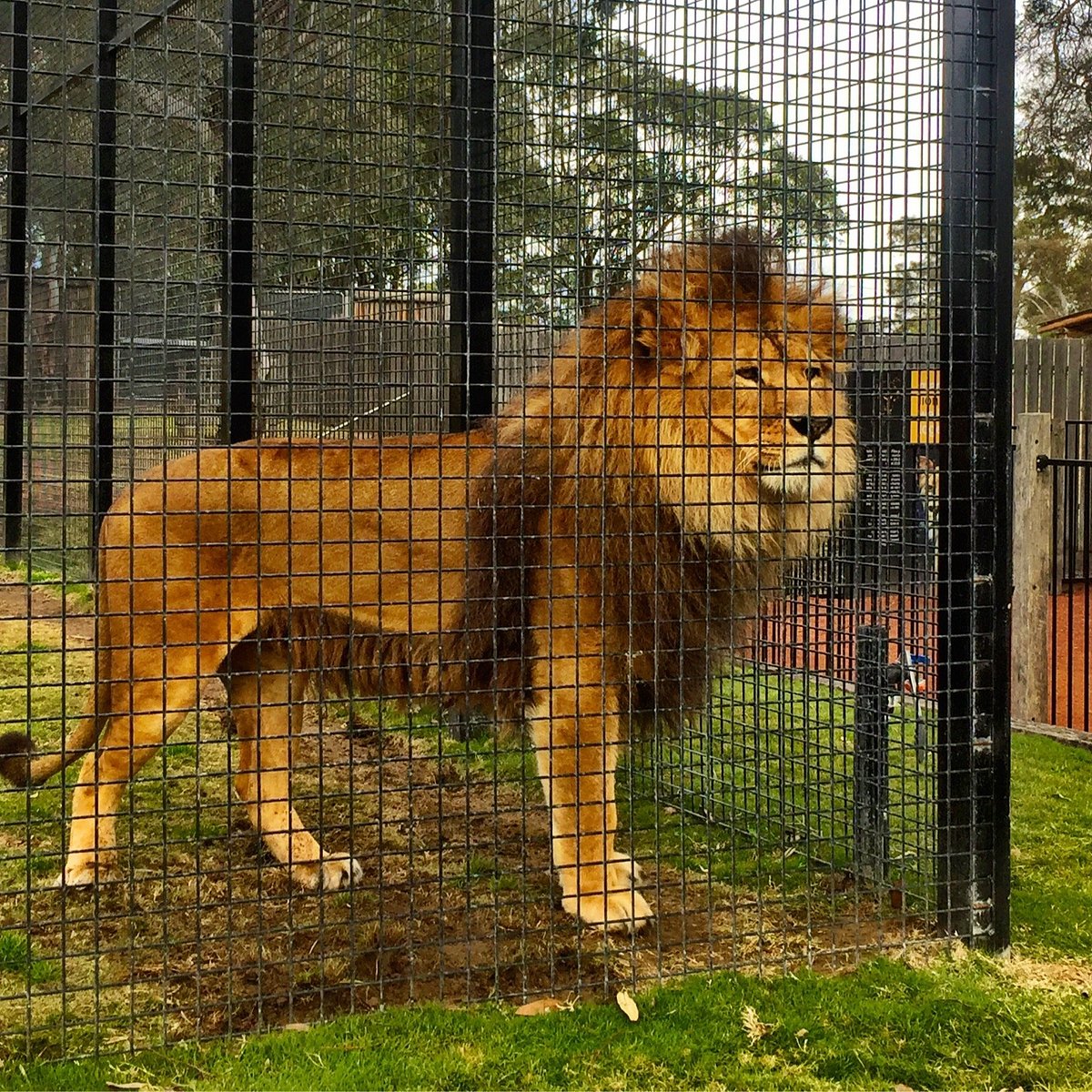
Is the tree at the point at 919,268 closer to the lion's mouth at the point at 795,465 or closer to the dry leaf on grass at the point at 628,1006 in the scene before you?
the lion's mouth at the point at 795,465

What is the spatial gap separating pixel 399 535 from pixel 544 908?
1309 mm

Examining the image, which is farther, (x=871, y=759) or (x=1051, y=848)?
(x=1051, y=848)

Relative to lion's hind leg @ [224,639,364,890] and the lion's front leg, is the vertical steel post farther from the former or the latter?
lion's hind leg @ [224,639,364,890]

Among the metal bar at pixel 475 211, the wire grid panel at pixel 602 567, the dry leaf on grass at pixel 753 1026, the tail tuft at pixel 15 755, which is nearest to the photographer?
the tail tuft at pixel 15 755

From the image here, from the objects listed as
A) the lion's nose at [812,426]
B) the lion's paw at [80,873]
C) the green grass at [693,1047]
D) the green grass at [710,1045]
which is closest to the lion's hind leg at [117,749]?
the lion's paw at [80,873]

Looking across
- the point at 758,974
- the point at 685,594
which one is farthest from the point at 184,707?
the point at 758,974

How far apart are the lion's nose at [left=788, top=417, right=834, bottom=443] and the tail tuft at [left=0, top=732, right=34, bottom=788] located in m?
2.20

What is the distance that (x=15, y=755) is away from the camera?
3.03 meters

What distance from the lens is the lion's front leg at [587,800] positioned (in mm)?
3834

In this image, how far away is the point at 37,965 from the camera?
11.6 ft

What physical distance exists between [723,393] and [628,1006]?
1734 millimetres

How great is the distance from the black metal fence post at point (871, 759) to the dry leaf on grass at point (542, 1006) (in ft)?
4.01

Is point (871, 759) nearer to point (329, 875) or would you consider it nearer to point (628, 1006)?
point (628, 1006)

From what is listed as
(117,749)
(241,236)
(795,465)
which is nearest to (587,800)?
(795,465)
